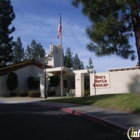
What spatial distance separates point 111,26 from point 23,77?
25.1 m

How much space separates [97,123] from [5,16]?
3646cm

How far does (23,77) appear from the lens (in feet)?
125

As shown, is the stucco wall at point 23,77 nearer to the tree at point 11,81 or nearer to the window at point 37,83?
the window at point 37,83

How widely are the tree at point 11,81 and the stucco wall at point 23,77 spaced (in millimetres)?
978

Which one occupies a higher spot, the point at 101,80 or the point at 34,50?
the point at 34,50

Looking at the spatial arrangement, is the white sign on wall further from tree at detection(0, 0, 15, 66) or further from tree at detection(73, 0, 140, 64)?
tree at detection(0, 0, 15, 66)

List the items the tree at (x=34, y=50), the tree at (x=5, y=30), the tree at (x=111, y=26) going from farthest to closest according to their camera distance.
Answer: the tree at (x=34, y=50)
the tree at (x=5, y=30)
the tree at (x=111, y=26)

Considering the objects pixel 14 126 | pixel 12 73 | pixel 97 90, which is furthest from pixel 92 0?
pixel 12 73

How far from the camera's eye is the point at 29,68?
3916cm

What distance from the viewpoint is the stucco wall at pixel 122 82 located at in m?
24.5

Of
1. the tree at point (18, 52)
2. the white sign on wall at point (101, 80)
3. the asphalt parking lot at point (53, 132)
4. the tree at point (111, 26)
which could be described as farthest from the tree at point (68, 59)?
the asphalt parking lot at point (53, 132)

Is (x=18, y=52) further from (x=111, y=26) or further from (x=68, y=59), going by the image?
(x=111, y=26)

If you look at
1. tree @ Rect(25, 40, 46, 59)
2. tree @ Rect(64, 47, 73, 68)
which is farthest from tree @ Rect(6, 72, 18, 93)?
tree @ Rect(25, 40, 46, 59)

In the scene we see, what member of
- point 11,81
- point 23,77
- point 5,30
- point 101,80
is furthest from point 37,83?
point 101,80
